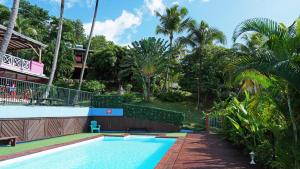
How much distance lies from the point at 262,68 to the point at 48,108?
519 inches

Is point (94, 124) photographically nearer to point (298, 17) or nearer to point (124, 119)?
point (124, 119)

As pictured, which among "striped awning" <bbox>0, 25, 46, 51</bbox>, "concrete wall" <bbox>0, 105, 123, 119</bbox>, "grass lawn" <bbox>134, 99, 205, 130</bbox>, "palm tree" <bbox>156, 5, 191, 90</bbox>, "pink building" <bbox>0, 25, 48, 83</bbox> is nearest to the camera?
"concrete wall" <bbox>0, 105, 123, 119</bbox>

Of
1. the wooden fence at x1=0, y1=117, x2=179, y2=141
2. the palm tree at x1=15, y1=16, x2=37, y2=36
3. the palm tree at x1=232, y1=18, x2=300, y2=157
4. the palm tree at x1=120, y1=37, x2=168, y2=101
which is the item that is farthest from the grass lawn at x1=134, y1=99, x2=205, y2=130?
the palm tree at x1=232, y1=18, x2=300, y2=157

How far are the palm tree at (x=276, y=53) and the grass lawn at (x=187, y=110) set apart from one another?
57.1ft

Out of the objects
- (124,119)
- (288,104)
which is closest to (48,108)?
(124,119)

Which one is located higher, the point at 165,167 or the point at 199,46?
the point at 199,46

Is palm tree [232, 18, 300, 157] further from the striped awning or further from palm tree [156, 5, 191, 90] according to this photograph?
palm tree [156, 5, 191, 90]

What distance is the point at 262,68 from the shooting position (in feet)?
17.4

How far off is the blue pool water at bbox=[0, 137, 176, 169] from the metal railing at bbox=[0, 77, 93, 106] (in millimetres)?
3138

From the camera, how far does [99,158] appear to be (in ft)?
39.5

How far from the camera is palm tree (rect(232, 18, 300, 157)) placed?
A: 5.19 metres

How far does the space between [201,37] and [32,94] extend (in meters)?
19.4

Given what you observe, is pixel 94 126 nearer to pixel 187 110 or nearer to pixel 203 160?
pixel 187 110

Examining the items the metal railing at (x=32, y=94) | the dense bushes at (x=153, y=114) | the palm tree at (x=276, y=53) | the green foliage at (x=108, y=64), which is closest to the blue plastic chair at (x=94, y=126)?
the metal railing at (x=32, y=94)
